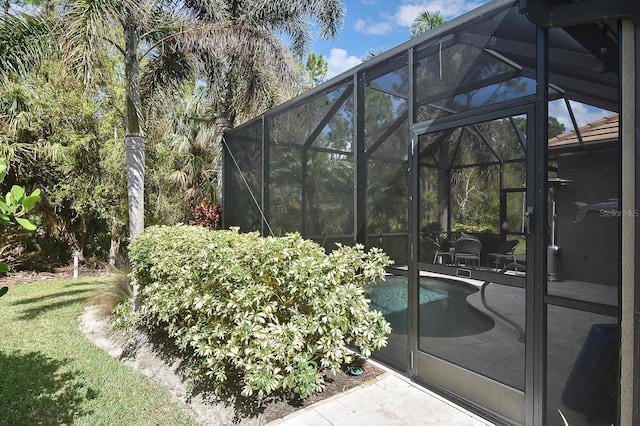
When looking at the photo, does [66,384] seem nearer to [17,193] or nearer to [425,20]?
[17,193]

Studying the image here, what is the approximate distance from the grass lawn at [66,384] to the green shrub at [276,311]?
1.79 feet

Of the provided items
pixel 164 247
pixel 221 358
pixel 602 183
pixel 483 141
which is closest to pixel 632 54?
pixel 602 183

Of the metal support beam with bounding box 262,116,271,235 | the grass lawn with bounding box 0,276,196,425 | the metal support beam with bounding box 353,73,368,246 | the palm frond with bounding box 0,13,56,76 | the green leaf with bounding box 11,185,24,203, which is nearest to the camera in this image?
the green leaf with bounding box 11,185,24,203

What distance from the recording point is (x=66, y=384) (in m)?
3.68

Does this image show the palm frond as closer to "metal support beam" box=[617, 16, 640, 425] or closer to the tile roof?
the tile roof

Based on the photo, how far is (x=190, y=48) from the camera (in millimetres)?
6363

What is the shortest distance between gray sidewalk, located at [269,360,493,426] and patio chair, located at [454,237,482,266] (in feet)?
4.06

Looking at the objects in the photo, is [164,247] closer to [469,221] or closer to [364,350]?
[364,350]

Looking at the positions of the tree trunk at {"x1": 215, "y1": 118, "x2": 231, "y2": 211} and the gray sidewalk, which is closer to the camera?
the gray sidewalk

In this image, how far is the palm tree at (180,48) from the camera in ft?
15.5

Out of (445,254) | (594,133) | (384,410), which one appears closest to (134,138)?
(445,254)

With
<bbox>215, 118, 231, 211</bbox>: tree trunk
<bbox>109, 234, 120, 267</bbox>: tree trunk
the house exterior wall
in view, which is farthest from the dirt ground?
<bbox>109, 234, 120, 267</bbox>: tree trunk

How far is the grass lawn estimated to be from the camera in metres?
3.10

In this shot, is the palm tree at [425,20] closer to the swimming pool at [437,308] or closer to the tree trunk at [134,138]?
the tree trunk at [134,138]
